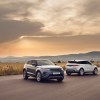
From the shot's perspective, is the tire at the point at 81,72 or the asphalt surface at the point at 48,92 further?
the tire at the point at 81,72

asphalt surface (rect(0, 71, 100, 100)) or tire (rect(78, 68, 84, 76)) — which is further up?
tire (rect(78, 68, 84, 76))

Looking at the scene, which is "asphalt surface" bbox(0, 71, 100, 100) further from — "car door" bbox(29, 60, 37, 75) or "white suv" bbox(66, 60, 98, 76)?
"white suv" bbox(66, 60, 98, 76)

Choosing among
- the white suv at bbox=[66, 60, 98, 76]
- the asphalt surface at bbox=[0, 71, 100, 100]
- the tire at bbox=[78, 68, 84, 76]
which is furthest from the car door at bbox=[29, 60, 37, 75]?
the tire at bbox=[78, 68, 84, 76]

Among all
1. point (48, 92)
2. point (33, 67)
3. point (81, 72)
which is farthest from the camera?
point (81, 72)

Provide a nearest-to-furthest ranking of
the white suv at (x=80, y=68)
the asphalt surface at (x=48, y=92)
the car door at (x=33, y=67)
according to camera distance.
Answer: the asphalt surface at (x=48, y=92) < the car door at (x=33, y=67) < the white suv at (x=80, y=68)

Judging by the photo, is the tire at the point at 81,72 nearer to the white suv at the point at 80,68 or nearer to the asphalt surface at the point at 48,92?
the white suv at the point at 80,68

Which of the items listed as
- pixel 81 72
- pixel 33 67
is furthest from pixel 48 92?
pixel 81 72

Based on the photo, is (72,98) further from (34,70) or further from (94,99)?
(34,70)

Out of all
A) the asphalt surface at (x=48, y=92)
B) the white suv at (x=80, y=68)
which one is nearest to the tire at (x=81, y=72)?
the white suv at (x=80, y=68)

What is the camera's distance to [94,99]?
15.6 m

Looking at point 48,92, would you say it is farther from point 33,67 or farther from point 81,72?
point 81,72

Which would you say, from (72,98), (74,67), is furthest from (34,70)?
(72,98)

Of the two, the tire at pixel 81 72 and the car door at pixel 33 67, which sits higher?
the car door at pixel 33 67

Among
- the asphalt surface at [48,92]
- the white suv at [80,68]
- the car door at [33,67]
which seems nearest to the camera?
the asphalt surface at [48,92]
